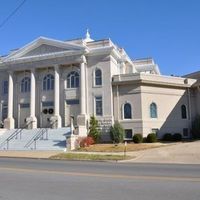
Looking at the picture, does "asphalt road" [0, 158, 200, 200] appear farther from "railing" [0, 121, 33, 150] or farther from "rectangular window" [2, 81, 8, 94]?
"rectangular window" [2, 81, 8, 94]

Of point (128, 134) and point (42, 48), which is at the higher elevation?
point (42, 48)

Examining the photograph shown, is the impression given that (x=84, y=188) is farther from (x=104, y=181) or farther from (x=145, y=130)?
(x=145, y=130)

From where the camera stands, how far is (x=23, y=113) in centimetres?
4353

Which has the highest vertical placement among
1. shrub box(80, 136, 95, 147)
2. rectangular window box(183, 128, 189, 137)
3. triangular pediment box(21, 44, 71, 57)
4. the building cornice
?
triangular pediment box(21, 44, 71, 57)

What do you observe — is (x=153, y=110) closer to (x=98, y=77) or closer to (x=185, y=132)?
(x=185, y=132)

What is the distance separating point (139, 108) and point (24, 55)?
55.6 ft

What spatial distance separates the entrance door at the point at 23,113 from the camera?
4303 centimetres

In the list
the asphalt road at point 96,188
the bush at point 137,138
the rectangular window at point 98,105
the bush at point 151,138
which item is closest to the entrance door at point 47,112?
the rectangular window at point 98,105

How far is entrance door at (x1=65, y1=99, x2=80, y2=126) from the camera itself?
40.8 meters

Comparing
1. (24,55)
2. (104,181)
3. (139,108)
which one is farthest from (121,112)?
(104,181)

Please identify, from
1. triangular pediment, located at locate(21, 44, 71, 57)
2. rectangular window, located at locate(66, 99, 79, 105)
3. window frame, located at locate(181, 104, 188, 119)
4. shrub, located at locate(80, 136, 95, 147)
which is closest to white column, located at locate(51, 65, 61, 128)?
rectangular window, located at locate(66, 99, 79, 105)

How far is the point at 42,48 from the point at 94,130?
13061mm

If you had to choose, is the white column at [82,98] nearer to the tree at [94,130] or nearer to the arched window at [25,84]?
the tree at [94,130]

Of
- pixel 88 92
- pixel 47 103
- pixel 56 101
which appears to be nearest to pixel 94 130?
pixel 88 92
